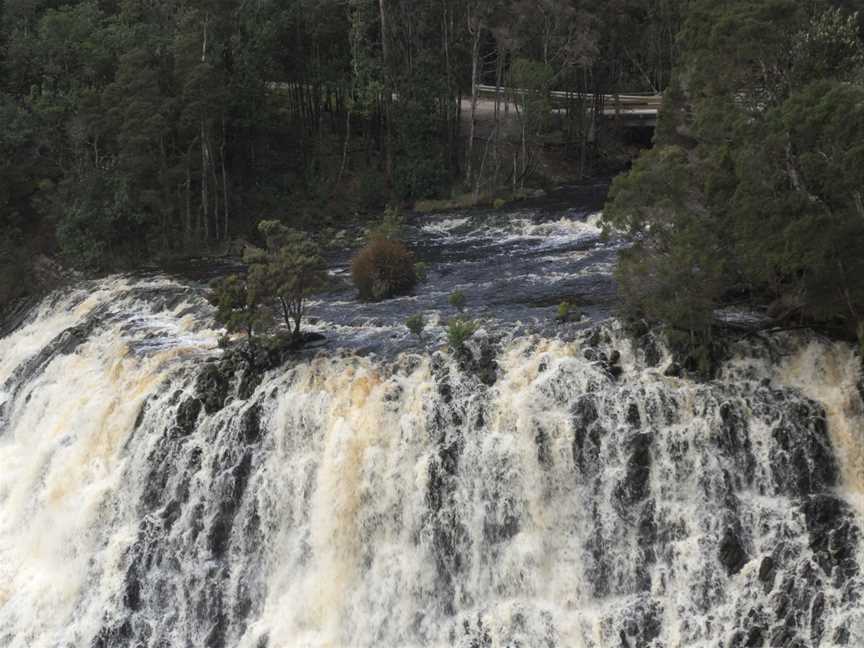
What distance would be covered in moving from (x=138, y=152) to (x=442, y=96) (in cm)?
1451

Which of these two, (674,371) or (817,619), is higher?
(674,371)

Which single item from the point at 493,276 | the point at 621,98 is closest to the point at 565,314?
the point at 493,276

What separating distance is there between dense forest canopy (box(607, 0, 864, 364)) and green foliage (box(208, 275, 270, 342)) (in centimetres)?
849

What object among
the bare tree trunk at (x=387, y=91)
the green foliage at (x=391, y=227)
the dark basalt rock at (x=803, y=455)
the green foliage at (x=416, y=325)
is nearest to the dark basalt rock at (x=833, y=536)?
the dark basalt rock at (x=803, y=455)

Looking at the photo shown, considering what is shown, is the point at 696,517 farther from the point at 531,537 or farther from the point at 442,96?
the point at 442,96

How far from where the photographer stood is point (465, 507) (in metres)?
20.7

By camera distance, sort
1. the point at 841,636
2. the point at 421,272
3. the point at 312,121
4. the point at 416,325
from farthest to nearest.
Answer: the point at 312,121 < the point at 421,272 < the point at 416,325 < the point at 841,636

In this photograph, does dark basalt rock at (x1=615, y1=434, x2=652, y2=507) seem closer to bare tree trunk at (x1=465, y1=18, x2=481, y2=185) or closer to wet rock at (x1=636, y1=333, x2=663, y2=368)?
wet rock at (x1=636, y1=333, x2=663, y2=368)

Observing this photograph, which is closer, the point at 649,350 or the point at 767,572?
the point at 767,572

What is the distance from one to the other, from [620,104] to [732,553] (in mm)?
38507

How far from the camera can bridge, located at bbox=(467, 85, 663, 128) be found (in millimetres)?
51812

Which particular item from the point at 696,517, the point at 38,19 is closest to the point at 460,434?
the point at 696,517

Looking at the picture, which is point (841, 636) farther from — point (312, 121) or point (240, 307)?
point (312, 121)

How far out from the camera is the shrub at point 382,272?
29672 millimetres
